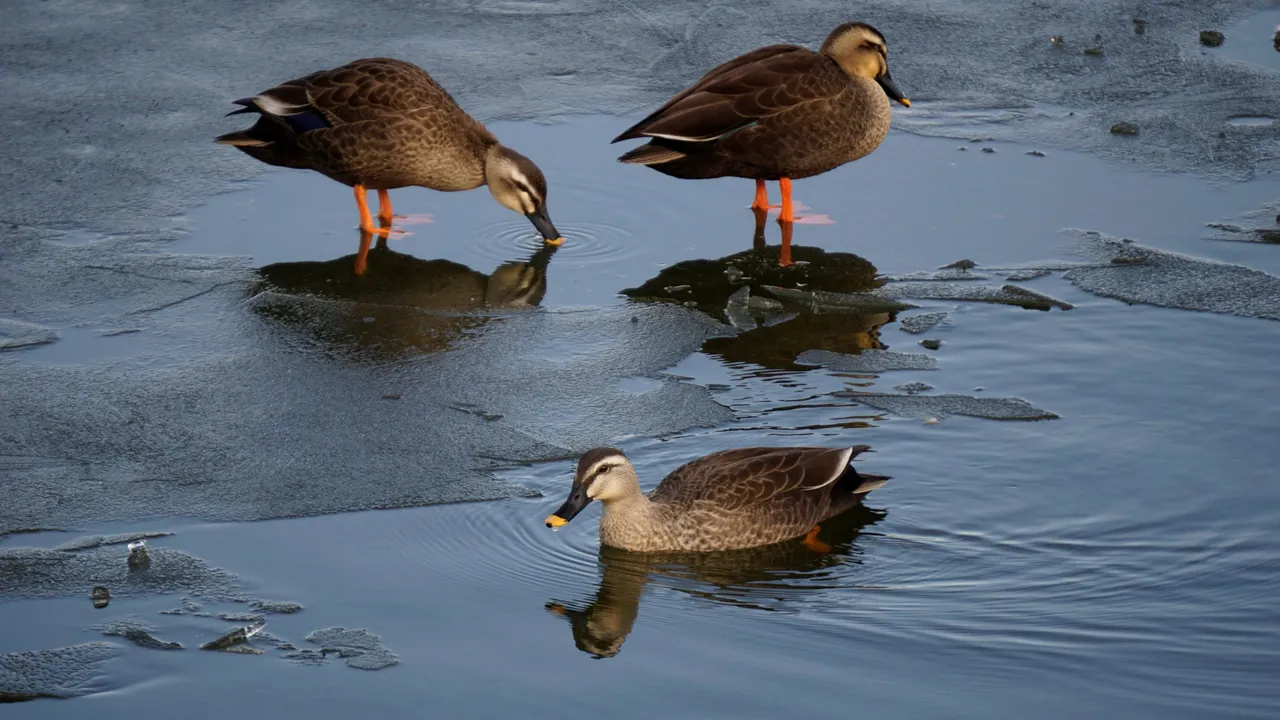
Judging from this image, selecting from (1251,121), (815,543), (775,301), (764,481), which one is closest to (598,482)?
(764,481)

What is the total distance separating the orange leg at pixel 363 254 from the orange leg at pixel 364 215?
35mm

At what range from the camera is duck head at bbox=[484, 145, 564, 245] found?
29.4 feet

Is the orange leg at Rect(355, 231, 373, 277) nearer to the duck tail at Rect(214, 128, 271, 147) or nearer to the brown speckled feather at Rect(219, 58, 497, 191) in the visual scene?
the brown speckled feather at Rect(219, 58, 497, 191)

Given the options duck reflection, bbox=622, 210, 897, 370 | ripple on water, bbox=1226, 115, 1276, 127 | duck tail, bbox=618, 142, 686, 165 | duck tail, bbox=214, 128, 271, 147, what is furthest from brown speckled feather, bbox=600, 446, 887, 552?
ripple on water, bbox=1226, 115, 1276, 127

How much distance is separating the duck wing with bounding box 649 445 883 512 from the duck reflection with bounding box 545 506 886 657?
0.19m

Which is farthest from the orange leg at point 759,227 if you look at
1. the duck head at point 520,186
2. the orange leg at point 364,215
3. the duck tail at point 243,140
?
the duck tail at point 243,140

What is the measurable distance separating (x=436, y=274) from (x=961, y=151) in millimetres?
3615

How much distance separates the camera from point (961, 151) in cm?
1015

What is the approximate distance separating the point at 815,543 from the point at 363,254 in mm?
3770

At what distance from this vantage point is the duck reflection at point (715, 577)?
5.52 m

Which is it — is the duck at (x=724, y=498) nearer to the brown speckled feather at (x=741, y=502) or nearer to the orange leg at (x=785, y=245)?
the brown speckled feather at (x=741, y=502)

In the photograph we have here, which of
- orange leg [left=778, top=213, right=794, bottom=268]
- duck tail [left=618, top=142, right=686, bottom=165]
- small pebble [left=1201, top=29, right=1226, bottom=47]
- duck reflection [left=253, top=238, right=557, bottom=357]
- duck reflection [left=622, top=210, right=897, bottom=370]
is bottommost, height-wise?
duck reflection [left=253, top=238, right=557, bottom=357]

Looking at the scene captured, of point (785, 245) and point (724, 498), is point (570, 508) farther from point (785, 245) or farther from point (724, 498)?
point (785, 245)

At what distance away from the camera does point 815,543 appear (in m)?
6.17
